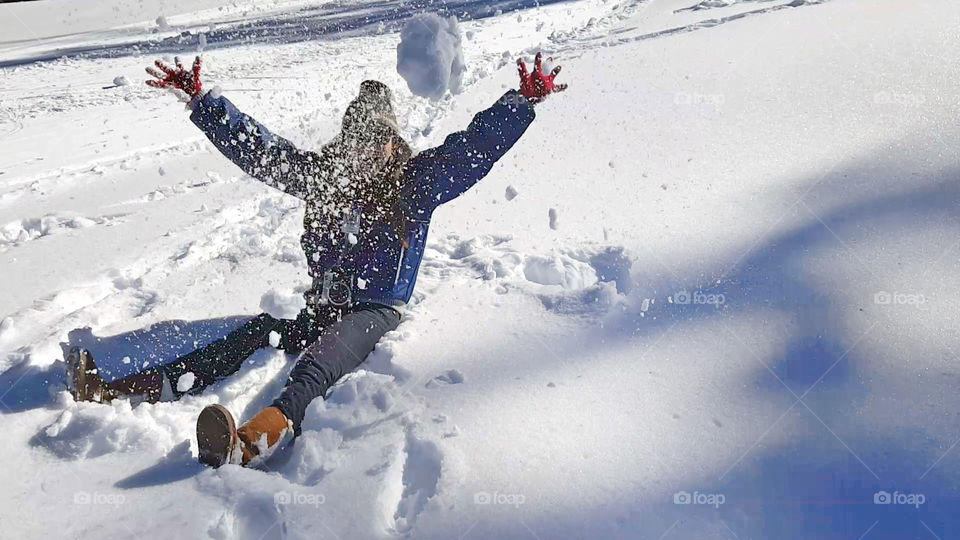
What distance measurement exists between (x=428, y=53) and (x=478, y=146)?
0.80 m

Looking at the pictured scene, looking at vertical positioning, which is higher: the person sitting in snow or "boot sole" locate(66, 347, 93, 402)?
the person sitting in snow

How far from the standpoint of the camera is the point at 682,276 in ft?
9.43

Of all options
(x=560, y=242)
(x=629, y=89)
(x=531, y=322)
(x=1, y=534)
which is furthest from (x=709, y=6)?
(x=1, y=534)

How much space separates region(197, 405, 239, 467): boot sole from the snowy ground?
0.06 metres

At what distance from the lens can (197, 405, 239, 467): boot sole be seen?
1.95m

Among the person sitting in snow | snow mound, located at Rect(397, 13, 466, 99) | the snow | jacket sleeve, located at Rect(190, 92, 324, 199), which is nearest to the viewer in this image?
the snow

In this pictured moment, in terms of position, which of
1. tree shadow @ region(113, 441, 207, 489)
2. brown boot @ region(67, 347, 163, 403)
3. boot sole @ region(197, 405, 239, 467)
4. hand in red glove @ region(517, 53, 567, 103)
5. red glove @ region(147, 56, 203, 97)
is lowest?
tree shadow @ region(113, 441, 207, 489)

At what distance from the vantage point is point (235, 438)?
1.96 meters

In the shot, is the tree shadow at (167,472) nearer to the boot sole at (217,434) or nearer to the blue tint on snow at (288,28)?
the boot sole at (217,434)

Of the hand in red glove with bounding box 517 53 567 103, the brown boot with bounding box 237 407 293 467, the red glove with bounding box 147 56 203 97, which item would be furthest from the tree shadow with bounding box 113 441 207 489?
the hand in red glove with bounding box 517 53 567 103

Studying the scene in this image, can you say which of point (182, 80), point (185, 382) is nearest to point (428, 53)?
point (182, 80)

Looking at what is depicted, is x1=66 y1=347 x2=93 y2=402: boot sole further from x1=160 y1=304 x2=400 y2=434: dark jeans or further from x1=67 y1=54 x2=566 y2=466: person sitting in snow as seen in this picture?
x1=160 y1=304 x2=400 y2=434: dark jeans

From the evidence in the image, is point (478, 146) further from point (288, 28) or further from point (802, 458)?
point (288, 28)

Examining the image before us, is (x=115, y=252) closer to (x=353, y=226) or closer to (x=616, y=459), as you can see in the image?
(x=353, y=226)
